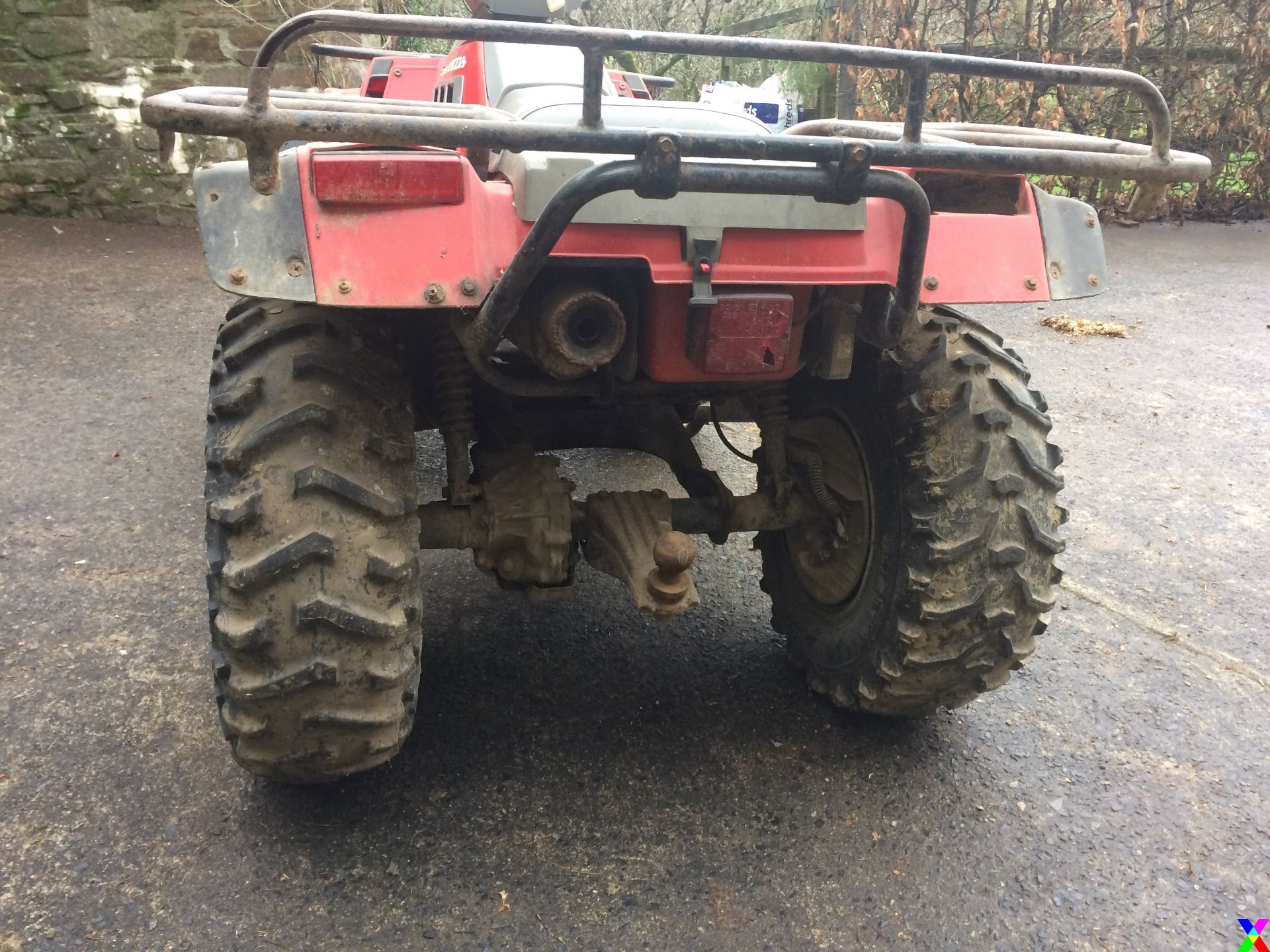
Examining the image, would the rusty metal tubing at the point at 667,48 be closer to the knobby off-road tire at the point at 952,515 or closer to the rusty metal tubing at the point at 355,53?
the knobby off-road tire at the point at 952,515

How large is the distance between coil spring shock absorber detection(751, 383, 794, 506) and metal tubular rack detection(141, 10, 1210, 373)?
86 centimetres

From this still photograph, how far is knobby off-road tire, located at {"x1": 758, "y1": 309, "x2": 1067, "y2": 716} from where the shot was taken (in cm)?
220

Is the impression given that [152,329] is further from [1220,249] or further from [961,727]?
[1220,249]

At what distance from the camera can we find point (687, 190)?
60.3 inches

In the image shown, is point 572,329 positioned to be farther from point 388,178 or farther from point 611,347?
point 388,178

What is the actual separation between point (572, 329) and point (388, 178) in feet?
1.43

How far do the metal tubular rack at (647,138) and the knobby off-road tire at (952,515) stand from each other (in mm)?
526

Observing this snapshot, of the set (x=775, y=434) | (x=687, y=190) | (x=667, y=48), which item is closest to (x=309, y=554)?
(x=687, y=190)

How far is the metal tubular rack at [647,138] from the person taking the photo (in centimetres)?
142

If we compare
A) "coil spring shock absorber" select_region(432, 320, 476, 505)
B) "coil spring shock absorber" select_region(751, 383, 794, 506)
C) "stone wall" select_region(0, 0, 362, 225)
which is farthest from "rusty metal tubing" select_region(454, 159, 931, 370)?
"stone wall" select_region(0, 0, 362, 225)

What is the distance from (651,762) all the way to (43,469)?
312 centimetres

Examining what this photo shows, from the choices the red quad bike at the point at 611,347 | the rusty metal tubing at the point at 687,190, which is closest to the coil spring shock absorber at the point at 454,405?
the red quad bike at the point at 611,347

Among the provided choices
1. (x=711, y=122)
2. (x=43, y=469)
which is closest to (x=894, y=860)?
(x=711, y=122)

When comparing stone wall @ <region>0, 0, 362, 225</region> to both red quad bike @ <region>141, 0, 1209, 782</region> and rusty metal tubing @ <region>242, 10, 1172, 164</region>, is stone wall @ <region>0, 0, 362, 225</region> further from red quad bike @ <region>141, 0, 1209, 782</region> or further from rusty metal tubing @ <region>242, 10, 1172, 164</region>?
rusty metal tubing @ <region>242, 10, 1172, 164</region>
